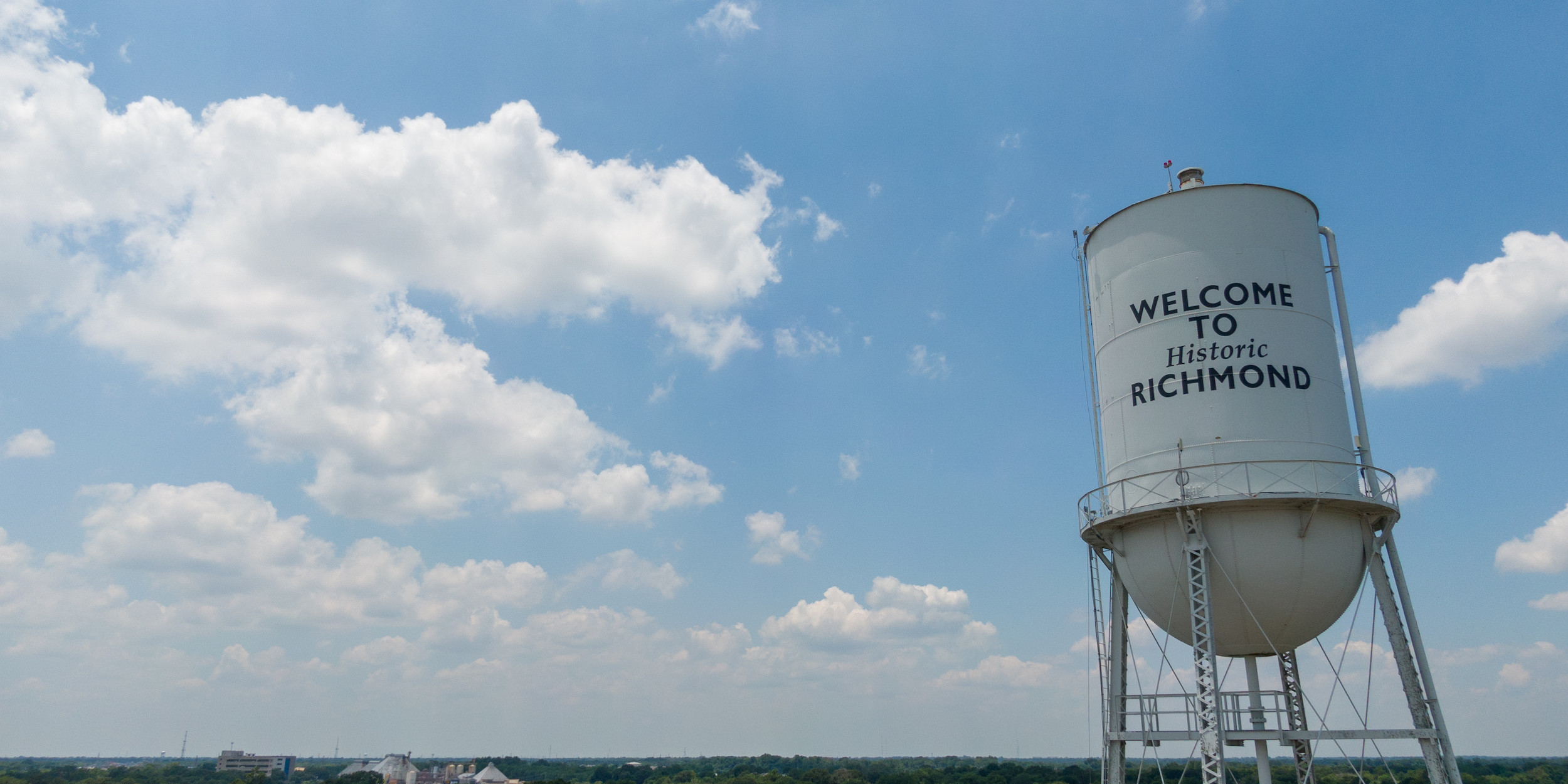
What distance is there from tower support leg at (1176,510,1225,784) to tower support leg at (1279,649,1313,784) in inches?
130

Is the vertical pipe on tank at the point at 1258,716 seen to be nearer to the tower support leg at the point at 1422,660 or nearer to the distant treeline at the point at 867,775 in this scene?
the tower support leg at the point at 1422,660

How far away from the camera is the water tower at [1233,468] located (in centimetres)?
1700

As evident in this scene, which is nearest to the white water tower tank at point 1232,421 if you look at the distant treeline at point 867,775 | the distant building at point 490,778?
the distant treeline at point 867,775

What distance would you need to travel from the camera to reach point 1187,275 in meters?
18.6

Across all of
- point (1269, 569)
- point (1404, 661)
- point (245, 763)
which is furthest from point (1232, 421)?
point (245, 763)

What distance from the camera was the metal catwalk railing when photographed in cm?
1697

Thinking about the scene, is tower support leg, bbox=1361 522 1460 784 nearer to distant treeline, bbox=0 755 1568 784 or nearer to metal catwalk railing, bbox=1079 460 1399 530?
metal catwalk railing, bbox=1079 460 1399 530

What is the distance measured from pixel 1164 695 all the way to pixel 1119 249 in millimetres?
8865

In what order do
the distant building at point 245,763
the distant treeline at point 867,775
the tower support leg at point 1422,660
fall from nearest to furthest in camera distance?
the tower support leg at point 1422,660, the distant treeline at point 867,775, the distant building at point 245,763

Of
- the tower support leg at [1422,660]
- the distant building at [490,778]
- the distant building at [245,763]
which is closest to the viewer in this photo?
the tower support leg at [1422,660]

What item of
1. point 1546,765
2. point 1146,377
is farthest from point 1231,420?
point 1546,765

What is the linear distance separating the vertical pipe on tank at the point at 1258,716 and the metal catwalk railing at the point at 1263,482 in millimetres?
3713

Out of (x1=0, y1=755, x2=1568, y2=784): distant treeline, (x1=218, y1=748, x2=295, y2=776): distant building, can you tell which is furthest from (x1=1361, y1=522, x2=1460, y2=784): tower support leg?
(x1=218, y1=748, x2=295, y2=776): distant building

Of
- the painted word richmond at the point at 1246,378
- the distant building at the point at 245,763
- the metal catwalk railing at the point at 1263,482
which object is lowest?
the distant building at the point at 245,763
